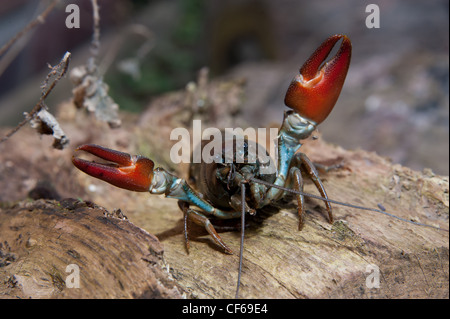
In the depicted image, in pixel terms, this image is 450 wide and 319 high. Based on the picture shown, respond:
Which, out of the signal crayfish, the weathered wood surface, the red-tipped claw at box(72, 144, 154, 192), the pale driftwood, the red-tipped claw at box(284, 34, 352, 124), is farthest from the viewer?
the red-tipped claw at box(284, 34, 352, 124)

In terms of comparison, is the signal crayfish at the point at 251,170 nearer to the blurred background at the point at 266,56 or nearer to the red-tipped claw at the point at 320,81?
the red-tipped claw at the point at 320,81

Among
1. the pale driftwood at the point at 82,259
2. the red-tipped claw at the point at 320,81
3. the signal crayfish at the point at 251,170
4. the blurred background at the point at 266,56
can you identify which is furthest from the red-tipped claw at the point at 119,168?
the blurred background at the point at 266,56

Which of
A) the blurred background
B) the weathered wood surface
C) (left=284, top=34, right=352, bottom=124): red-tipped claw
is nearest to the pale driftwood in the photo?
the weathered wood surface

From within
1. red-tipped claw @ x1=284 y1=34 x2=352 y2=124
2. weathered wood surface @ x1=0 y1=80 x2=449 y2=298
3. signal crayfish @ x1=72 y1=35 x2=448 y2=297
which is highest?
red-tipped claw @ x1=284 y1=34 x2=352 y2=124

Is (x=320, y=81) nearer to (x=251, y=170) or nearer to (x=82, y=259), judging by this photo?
(x=251, y=170)

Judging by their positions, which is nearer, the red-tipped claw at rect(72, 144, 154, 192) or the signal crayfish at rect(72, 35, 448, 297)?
the red-tipped claw at rect(72, 144, 154, 192)

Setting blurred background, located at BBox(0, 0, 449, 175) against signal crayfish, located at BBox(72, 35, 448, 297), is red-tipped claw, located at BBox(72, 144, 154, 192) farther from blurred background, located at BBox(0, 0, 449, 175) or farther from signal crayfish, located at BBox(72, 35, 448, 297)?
blurred background, located at BBox(0, 0, 449, 175)

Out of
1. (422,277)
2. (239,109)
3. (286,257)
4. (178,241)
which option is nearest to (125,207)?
(178,241)

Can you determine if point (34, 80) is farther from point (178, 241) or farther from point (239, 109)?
point (178, 241)
